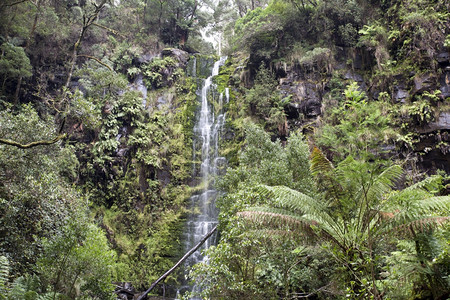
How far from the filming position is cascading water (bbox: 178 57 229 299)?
14.5 meters

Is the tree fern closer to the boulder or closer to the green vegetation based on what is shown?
the green vegetation

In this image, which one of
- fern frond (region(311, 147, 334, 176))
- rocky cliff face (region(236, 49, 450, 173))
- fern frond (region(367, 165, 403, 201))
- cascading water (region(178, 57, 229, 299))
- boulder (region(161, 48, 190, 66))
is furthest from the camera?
boulder (region(161, 48, 190, 66))

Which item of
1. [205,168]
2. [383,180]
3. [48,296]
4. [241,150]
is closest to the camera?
[383,180]

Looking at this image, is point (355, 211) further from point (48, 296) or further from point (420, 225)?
point (48, 296)

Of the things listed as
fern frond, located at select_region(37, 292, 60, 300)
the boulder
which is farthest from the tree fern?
the boulder

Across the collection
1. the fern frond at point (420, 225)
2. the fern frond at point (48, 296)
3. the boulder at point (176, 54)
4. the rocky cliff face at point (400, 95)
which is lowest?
the fern frond at point (48, 296)

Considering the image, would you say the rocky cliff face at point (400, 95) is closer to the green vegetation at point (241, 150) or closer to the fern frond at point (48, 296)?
the green vegetation at point (241, 150)

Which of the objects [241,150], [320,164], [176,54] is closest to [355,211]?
[320,164]

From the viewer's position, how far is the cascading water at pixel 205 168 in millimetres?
14501

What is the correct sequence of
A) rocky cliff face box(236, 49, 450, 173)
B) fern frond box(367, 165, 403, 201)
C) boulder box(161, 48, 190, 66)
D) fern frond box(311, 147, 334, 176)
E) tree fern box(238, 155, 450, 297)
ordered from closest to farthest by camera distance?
tree fern box(238, 155, 450, 297), fern frond box(367, 165, 403, 201), fern frond box(311, 147, 334, 176), rocky cliff face box(236, 49, 450, 173), boulder box(161, 48, 190, 66)

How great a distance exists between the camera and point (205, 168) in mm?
16953

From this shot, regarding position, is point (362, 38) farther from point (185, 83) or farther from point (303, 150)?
point (185, 83)

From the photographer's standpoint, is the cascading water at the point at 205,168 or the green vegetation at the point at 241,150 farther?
the cascading water at the point at 205,168

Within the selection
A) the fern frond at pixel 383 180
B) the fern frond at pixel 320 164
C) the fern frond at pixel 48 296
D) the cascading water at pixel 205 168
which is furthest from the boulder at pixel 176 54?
the fern frond at pixel 383 180
